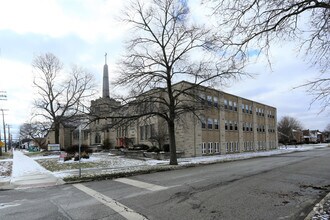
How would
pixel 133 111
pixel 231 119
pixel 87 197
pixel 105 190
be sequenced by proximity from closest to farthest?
pixel 87 197, pixel 105 190, pixel 133 111, pixel 231 119

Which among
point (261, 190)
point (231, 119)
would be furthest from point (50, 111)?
point (261, 190)

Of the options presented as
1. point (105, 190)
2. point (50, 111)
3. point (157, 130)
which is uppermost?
point (50, 111)

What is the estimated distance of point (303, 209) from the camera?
790 centimetres

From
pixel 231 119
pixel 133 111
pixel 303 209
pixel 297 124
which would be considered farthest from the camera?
pixel 297 124

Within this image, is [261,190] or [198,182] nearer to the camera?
[261,190]

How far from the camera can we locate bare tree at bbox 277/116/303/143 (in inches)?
3982

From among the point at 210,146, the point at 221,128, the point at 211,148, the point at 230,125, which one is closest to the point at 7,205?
the point at 210,146

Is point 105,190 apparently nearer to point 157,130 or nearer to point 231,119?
point 157,130

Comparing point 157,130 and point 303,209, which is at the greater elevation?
point 157,130

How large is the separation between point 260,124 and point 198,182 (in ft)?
136

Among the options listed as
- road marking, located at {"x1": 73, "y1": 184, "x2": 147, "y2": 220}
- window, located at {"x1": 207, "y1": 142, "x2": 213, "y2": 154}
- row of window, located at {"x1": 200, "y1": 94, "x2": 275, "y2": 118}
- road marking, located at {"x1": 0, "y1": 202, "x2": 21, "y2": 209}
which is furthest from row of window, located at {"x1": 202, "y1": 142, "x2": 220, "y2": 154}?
road marking, located at {"x1": 0, "y1": 202, "x2": 21, "y2": 209}

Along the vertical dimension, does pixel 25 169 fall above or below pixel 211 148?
below

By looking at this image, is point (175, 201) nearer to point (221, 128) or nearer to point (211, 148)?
point (211, 148)

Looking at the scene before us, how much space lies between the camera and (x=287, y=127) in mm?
108625
